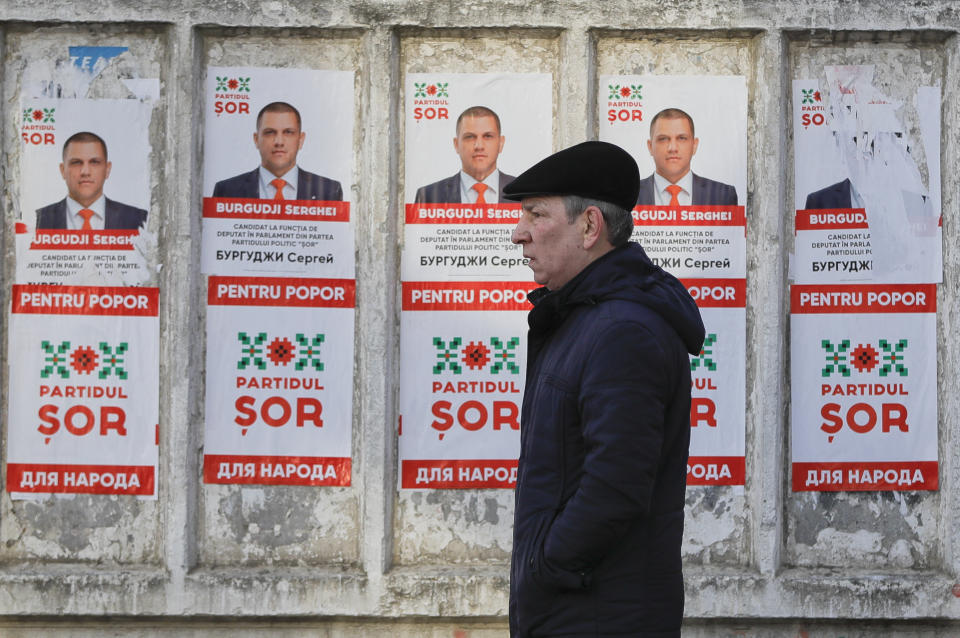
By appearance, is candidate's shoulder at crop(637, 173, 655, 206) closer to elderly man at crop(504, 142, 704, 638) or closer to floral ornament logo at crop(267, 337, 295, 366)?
floral ornament logo at crop(267, 337, 295, 366)

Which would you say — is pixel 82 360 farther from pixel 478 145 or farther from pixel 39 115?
pixel 478 145

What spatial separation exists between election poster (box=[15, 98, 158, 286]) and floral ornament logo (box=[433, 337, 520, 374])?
151 centimetres

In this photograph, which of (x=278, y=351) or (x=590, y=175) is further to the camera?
(x=278, y=351)

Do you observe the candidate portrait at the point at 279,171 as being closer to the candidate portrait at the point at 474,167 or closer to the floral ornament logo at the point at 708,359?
the candidate portrait at the point at 474,167

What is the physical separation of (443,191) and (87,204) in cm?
170

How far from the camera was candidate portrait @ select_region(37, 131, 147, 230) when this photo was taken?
5.16m

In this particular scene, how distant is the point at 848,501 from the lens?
202 inches

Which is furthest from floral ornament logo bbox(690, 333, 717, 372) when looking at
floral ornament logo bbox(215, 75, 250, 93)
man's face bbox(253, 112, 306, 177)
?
floral ornament logo bbox(215, 75, 250, 93)

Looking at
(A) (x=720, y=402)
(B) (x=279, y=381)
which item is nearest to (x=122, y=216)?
(B) (x=279, y=381)

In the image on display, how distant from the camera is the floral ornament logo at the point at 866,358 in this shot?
514cm

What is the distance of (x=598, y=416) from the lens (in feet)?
8.59

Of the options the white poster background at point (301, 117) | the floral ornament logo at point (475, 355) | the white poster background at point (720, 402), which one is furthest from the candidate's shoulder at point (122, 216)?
the white poster background at point (720, 402)

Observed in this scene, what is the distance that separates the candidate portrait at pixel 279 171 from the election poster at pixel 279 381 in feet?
1.35

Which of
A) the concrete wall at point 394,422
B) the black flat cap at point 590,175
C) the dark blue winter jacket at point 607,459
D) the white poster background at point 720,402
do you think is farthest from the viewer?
the white poster background at point 720,402
